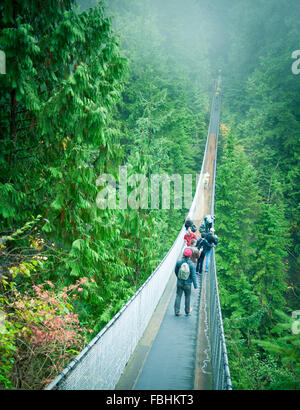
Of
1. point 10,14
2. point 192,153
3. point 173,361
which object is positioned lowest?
point 173,361

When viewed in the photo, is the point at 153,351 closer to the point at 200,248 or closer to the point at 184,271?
the point at 184,271

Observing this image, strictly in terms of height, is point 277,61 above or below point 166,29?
below

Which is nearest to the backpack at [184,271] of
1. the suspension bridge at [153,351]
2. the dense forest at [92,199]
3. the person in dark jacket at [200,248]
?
the suspension bridge at [153,351]

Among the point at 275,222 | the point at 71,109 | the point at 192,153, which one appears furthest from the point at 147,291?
the point at 192,153

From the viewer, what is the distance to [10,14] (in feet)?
12.5

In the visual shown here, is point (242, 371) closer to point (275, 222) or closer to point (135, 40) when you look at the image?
point (275, 222)

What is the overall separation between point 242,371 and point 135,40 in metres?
29.3

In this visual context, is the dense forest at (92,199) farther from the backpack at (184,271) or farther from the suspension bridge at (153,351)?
the backpack at (184,271)

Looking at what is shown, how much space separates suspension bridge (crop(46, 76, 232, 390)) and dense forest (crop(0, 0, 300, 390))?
465 mm

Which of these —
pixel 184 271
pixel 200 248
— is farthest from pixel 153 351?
pixel 200 248

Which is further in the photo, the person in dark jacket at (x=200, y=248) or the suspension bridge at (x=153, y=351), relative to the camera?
the person in dark jacket at (x=200, y=248)

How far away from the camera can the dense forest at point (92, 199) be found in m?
3.04

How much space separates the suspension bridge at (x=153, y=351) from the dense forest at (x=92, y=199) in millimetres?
465

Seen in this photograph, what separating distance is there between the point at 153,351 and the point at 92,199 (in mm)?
2649
